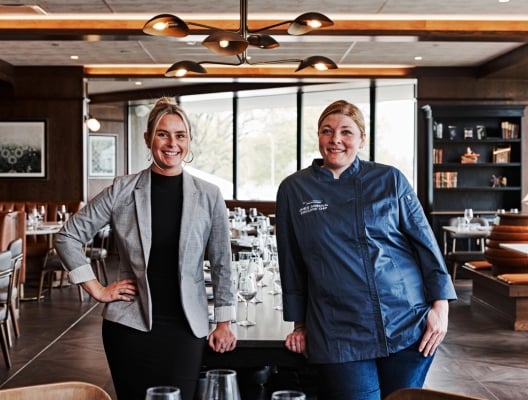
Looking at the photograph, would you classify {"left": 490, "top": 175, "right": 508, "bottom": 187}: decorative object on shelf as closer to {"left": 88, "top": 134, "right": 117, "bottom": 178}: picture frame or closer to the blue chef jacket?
{"left": 88, "top": 134, "right": 117, "bottom": 178}: picture frame

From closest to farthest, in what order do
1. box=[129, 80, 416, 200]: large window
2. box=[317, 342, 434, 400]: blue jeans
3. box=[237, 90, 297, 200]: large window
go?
box=[317, 342, 434, 400]: blue jeans < box=[129, 80, 416, 200]: large window < box=[237, 90, 297, 200]: large window

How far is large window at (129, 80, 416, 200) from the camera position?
13.1m

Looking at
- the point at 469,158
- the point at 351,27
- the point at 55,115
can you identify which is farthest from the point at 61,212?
the point at 469,158

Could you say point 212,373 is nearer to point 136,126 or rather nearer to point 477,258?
point 477,258

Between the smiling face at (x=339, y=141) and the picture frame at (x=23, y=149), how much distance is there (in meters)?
10.1

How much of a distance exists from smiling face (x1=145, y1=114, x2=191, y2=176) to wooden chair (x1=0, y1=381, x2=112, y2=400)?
0.86m

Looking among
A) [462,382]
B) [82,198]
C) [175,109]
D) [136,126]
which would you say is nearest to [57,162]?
[82,198]

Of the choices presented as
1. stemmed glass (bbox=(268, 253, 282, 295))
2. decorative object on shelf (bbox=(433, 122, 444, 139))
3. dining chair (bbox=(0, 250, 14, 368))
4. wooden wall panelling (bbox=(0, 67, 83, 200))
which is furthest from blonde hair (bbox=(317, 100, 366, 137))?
wooden wall panelling (bbox=(0, 67, 83, 200))

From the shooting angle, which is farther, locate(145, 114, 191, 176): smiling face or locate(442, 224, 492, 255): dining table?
locate(442, 224, 492, 255): dining table

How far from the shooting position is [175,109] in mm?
2496

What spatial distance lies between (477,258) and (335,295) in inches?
299

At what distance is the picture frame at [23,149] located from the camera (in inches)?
468

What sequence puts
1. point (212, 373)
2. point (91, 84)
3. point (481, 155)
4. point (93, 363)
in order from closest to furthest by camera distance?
point (212, 373)
point (93, 363)
point (481, 155)
point (91, 84)

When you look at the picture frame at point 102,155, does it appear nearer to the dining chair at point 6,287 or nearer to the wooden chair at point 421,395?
the dining chair at point 6,287
